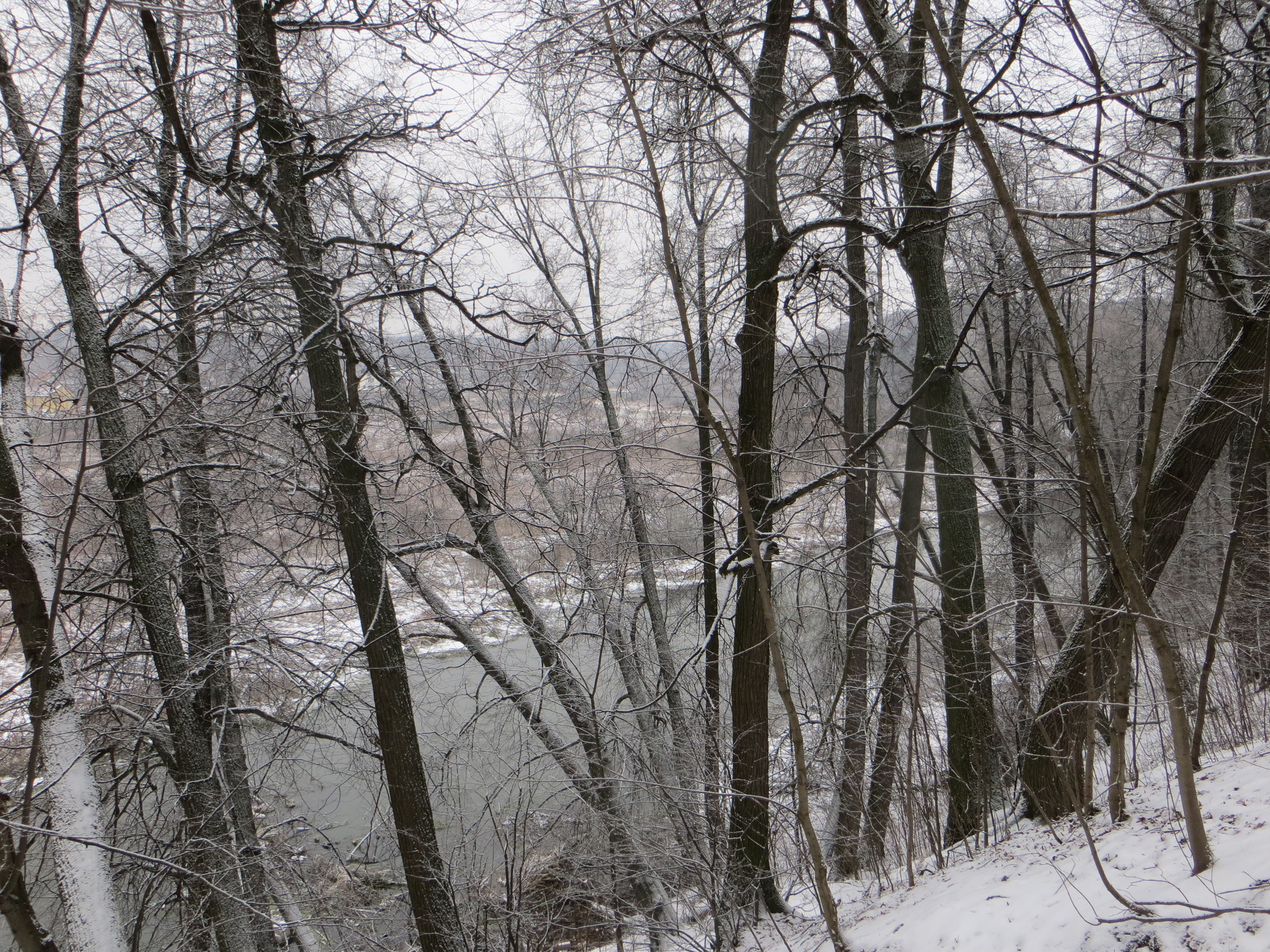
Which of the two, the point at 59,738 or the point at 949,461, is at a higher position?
the point at 949,461

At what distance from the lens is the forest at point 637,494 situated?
388 centimetres

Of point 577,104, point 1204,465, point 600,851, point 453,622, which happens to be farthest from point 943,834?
point 577,104

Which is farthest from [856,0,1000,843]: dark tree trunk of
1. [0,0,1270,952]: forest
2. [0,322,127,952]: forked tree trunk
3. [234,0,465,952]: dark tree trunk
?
[0,322,127,952]: forked tree trunk

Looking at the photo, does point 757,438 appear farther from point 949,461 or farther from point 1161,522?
point 1161,522

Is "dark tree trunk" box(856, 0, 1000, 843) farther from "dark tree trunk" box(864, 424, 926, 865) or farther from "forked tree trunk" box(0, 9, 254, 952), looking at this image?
"forked tree trunk" box(0, 9, 254, 952)

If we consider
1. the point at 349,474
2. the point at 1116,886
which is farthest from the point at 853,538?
the point at 1116,886

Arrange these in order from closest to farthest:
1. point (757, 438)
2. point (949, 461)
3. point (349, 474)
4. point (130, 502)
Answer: point (949, 461)
point (130, 502)
point (757, 438)
point (349, 474)

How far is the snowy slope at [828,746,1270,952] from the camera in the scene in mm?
2652

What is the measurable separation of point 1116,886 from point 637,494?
5616 mm

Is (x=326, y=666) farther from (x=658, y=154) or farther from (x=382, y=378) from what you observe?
(x=658, y=154)

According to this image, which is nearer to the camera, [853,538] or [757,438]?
[757,438]

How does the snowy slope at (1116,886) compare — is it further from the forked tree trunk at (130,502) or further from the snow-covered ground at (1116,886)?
the forked tree trunk at (130,502)

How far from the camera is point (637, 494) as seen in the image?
323 inches

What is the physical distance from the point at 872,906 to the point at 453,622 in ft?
16.4
